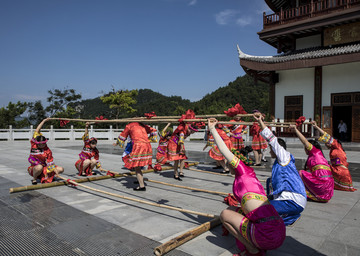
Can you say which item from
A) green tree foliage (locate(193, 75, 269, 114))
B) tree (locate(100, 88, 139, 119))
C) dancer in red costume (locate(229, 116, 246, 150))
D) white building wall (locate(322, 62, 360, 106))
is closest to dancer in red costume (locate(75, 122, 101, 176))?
dancer in red costume (locate(229, 116, 246, 150))

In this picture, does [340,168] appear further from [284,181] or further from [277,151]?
[277,151]

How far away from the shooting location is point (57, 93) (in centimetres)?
3331

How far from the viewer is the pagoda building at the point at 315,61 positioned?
52.4ft

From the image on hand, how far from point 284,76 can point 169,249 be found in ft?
59.3

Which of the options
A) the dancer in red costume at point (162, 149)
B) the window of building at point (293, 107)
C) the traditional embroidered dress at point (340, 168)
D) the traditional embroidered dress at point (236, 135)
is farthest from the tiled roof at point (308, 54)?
the dancer in red costume at point (162, 149)

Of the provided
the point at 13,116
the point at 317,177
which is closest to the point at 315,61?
the point at 317,177

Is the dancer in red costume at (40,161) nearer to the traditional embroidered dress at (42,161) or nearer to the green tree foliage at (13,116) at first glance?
the traditional embroidered dress at (42,161)

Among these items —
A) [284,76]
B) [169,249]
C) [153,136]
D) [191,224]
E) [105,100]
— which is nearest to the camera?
[169,249]

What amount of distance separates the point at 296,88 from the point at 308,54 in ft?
7.77

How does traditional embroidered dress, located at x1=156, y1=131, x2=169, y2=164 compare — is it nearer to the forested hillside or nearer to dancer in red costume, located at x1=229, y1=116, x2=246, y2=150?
dancer in red costume, located at x1=229, y1=116, x2=246, y2=150

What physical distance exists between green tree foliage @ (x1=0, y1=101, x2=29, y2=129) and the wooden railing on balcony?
26902 mm

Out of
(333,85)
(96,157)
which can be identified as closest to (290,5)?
(333,85)

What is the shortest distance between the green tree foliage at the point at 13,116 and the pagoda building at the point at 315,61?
2487 cm

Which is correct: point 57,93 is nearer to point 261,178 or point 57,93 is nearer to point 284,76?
point 284,76
